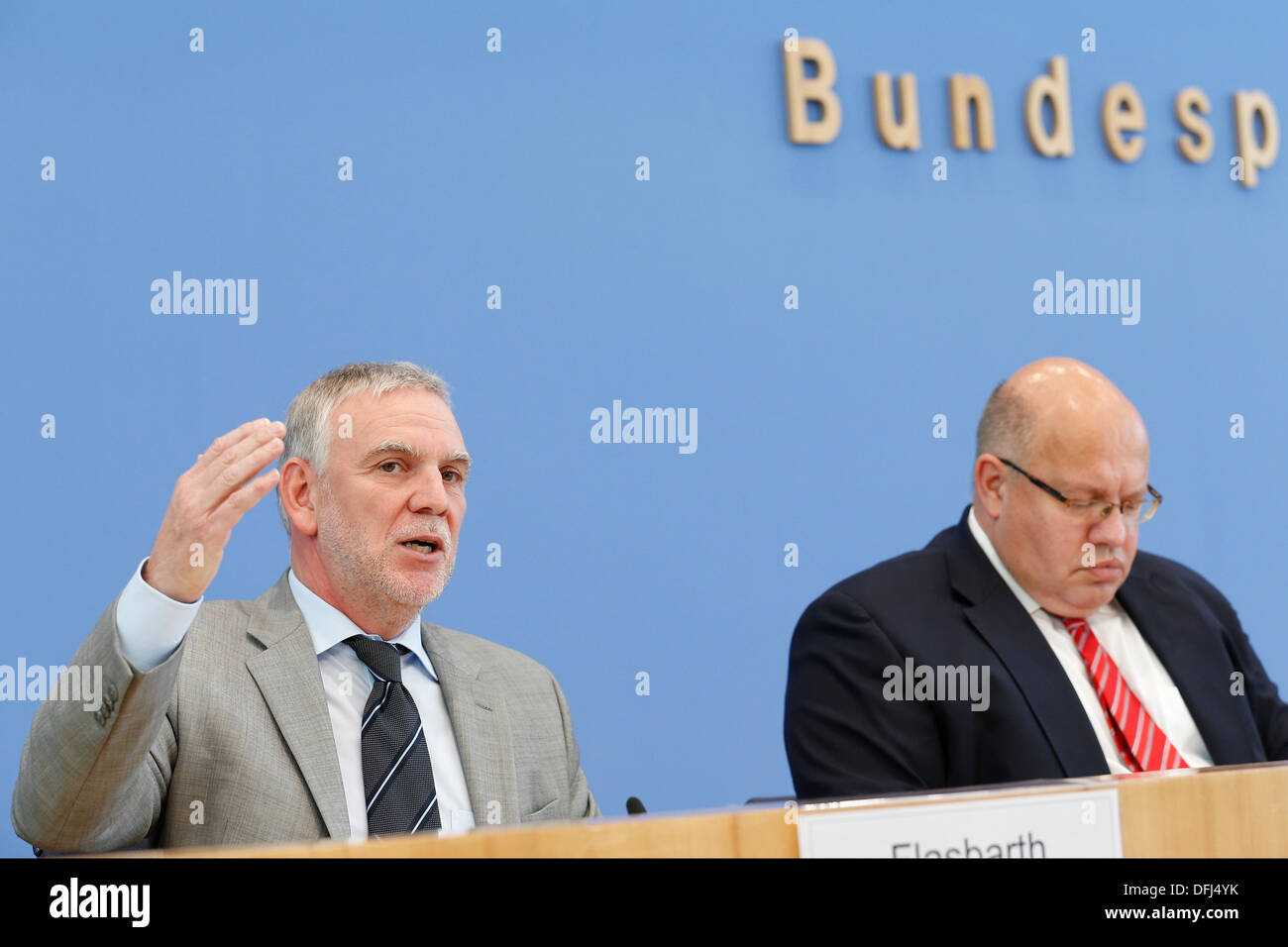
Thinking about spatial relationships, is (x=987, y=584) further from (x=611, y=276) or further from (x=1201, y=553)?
(x=1201, y=553)

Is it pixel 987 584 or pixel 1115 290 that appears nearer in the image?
pixel 987 584

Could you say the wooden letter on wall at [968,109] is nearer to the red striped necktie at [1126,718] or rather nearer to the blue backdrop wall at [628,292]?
the blue backdrop wall at [628,292]

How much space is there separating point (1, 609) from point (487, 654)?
1.07 m

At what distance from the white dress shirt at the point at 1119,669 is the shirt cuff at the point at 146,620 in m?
1.35

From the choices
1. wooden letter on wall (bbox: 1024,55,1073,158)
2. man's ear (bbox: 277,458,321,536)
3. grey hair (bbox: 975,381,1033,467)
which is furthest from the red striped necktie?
wooden letter on wall (bbox: 1024,55,1073,158)

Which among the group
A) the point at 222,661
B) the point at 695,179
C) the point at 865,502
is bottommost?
the point at 222,661

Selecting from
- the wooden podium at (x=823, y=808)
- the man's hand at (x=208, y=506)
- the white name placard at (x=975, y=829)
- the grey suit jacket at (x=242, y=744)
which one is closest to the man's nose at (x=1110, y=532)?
the grey suit jacket at (x=242, y=744)

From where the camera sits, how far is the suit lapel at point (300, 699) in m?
1.73

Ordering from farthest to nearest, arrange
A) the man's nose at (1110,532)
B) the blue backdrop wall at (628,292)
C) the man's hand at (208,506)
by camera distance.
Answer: the blue backdrop wall at (628,292), the man's nose at (1110,532), the man's hand at (208,506)

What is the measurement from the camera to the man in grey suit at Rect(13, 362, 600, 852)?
4.88 ft

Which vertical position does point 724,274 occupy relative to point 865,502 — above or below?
above
